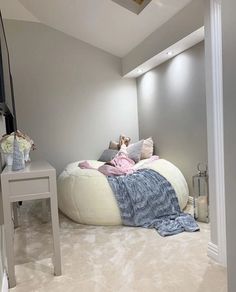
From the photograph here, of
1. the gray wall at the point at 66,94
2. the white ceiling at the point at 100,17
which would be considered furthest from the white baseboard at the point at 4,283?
the gray wall at the point at 66,94

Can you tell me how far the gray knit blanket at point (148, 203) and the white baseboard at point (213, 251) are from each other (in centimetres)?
58

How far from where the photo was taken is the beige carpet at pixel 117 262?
176 cm

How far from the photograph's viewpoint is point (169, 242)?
2377 mm

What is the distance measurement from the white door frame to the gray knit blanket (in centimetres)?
69

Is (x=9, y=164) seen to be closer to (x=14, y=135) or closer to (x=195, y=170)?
(x=14, y=135)

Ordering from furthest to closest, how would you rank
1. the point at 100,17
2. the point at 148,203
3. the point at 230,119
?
the point at 100,17 < the point at 148,203 < the point at 230,119

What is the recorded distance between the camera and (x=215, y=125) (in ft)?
6.24

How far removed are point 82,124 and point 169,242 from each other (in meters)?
2.84

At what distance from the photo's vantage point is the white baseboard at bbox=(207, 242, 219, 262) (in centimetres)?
199

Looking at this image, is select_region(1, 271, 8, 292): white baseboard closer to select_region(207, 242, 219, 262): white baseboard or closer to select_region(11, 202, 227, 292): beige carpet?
select_region(11, 202, 227, 292): beige carpet

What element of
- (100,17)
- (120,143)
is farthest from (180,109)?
(100,17)

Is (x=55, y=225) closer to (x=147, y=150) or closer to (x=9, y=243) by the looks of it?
(x=9, y=243)

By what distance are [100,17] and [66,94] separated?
5.17ft

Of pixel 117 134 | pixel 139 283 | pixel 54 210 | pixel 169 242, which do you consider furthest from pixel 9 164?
pixel 117 134
